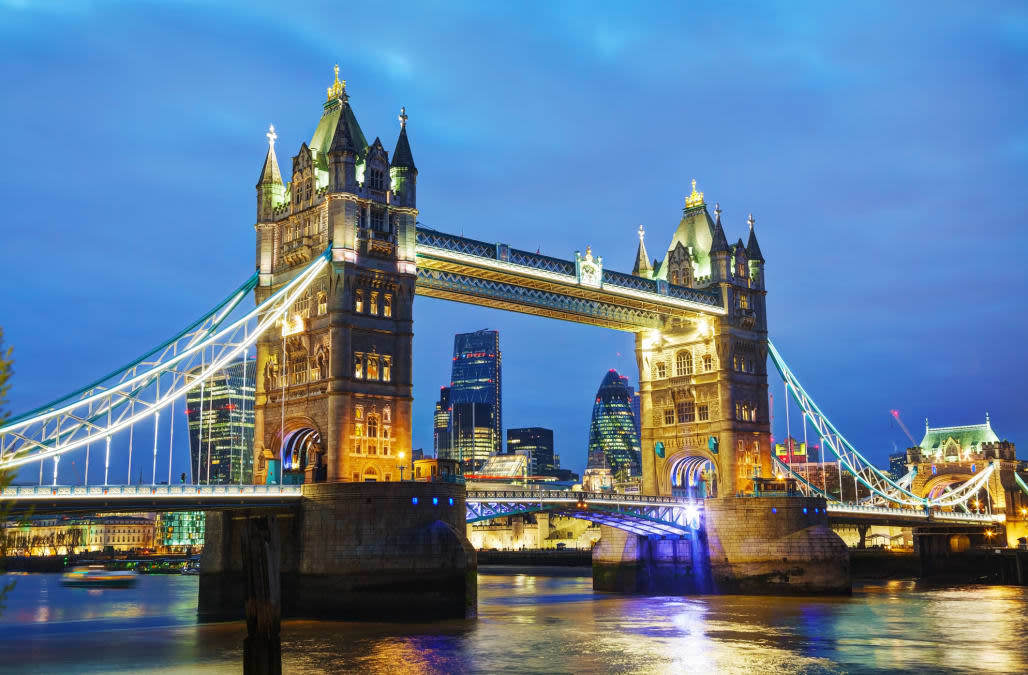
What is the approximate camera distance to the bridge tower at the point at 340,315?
62.0m

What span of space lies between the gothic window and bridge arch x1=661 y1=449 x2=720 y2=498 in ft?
21.9

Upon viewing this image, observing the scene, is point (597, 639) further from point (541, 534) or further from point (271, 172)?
point (541, 534)

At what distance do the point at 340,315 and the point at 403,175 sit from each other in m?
10.5

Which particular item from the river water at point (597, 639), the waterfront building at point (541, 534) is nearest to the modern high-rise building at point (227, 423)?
the river water at point (597, 639)

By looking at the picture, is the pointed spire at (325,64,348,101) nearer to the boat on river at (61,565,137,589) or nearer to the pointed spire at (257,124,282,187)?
the pointed spire at (257,124,282,187)

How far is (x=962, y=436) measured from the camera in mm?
135625

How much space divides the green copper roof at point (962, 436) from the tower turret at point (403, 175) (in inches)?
3760

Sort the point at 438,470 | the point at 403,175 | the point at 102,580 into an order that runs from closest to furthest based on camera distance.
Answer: the point at 438,470 → the point at 403,175 → the point at 102,580

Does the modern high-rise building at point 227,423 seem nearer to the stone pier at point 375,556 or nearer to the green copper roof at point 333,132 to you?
the green copper roof at point 333,132

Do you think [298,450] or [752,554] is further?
[752,554]

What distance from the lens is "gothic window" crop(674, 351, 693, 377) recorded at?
88.7 metres

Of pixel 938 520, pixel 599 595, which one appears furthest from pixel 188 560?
pixel 938 520

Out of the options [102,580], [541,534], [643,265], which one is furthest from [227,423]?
[541,534]

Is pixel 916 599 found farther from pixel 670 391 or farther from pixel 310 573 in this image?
pixel 310 573
